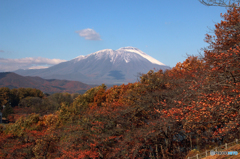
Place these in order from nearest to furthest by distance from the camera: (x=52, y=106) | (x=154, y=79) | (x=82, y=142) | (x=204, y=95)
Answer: (x=204, y=95)
(x=82, y=142)
(x=154, y=79)
(x=52, y=106)

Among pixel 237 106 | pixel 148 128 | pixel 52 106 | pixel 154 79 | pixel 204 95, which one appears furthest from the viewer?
pixel 52 106

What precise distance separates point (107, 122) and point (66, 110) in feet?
38.3

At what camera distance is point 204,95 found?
23.1 feet

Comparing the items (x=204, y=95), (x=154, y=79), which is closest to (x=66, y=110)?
(x=154, y=79)

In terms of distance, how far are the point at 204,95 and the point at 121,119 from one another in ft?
33.3

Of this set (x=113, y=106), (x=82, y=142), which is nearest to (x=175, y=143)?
(x=113, y=106)

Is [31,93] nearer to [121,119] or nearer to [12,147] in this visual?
[12,147]

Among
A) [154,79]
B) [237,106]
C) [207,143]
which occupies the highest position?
[154,79]

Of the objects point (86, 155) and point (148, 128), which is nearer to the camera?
point (148, 128)

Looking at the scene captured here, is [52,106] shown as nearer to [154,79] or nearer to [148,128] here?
[154,79]

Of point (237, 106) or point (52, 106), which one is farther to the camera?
point (52, 106)

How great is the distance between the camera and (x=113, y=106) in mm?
19641

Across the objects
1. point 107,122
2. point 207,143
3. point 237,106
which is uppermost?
point 237,106

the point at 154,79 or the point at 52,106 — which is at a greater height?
the point at 154,79
